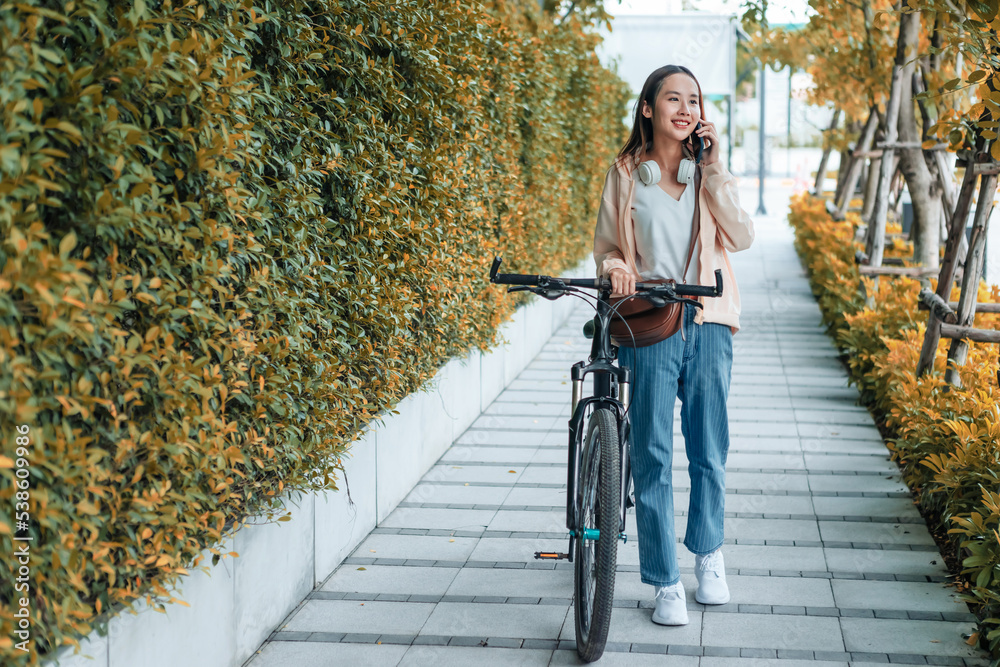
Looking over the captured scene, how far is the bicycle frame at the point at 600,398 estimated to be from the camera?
345 centimetres

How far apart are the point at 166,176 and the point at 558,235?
7099 mm

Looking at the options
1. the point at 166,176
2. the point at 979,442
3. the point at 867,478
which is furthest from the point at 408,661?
the point at 867,478

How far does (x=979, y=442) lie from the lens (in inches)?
170

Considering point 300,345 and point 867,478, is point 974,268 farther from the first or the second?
point 300,345

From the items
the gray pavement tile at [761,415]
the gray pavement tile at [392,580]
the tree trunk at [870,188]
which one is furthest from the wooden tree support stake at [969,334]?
the tree trunk at [870,188]

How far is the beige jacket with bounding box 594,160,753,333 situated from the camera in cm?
358

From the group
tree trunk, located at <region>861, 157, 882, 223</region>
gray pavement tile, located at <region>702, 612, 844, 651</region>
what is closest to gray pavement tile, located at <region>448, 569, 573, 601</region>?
gray pavement tile, located at <region>702, 612, 844, 651</region>

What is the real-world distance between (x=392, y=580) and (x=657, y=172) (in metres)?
1.99

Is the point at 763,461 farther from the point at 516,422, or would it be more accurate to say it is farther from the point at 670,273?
the point at 670,273

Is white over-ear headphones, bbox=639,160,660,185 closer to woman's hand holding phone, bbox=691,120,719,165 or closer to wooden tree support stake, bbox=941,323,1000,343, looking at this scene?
woman's hand holding phone, bbox=691,120,719,165

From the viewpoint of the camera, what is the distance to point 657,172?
363cm

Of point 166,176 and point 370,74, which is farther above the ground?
point 370,74

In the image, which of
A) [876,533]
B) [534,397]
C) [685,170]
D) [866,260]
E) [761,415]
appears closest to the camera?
[685,170]

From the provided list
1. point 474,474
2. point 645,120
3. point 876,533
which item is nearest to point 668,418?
point 645,120
